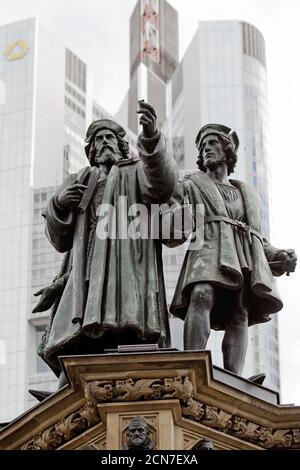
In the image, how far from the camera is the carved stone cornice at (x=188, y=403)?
35.4 feet

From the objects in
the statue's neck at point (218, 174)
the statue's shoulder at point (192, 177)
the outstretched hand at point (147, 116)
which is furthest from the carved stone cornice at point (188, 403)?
the statue's neck at point (218, 174)

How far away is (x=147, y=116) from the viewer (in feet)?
38.8

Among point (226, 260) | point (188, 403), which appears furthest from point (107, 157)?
point (188, 403)

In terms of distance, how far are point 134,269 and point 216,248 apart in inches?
34.6

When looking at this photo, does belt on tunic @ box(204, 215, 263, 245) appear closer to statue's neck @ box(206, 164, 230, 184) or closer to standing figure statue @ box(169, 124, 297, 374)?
standing figure statue @ box(169, 124, 297, 374)

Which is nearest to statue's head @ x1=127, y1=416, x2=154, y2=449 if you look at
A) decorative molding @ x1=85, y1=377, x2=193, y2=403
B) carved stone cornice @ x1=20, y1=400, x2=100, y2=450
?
decorative molding @ x1=85, y1=377, x2=193, y2=403

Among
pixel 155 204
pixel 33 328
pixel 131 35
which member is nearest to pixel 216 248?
pixel 155 204

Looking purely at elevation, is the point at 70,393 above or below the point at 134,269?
below

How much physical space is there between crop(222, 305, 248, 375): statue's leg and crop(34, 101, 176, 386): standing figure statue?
2.57 feet

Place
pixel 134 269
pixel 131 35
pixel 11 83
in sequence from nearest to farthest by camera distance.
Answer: pixel 134 269 → pixel 11 83 → pixel 131 35

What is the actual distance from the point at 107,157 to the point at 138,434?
393 cm

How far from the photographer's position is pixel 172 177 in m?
12.5
